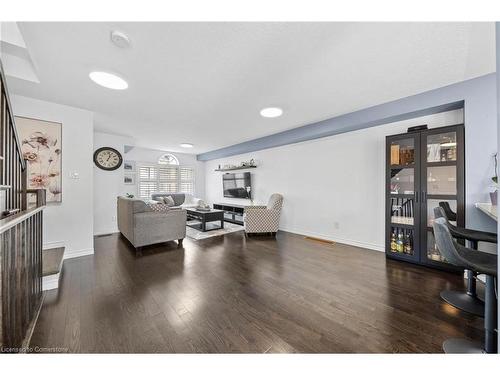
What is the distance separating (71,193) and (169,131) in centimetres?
215

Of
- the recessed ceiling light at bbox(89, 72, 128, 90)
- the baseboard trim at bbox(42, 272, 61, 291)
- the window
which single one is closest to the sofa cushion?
the window

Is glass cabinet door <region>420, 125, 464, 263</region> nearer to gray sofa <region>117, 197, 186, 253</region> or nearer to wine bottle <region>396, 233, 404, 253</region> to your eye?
wine bottle <region>396, 233, 404, 253</region>

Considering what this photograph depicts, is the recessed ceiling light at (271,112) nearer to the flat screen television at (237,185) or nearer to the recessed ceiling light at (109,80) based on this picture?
the recessed ceiling light at (109,80)

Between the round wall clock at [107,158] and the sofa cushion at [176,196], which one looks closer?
the round wall clock at [107,158]

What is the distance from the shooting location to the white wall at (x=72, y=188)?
2.85 metres

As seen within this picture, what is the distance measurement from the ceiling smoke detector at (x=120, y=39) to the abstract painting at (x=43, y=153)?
226cm

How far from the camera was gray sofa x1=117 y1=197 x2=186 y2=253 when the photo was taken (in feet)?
10.3

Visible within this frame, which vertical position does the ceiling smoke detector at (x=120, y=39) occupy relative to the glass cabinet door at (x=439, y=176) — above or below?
above

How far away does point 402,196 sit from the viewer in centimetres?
279

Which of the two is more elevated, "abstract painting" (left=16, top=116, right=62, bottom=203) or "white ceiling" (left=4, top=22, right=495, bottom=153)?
"white ceiling" (left=4, top=22, right=495, bottom=153)

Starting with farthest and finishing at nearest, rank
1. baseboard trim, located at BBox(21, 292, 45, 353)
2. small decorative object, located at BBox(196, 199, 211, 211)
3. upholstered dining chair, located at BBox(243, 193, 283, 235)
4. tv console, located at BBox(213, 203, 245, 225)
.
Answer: tv console, located at BBox(213, 203, 245, 225) < small decorative object, located at BBox(196, 199, 211, 211) < upholstered dining chair, located at BBox(243, 193, 283, 235) < baseboard trim, located at BBox(21, 292, 45, 353)

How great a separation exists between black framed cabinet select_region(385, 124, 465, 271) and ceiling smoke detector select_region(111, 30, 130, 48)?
3.45 metres

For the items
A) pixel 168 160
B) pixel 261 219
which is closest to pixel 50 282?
pixel 261 219

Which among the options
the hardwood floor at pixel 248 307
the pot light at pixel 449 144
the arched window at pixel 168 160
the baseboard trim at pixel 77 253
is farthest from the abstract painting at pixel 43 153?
the pot light at pixel 449 144
